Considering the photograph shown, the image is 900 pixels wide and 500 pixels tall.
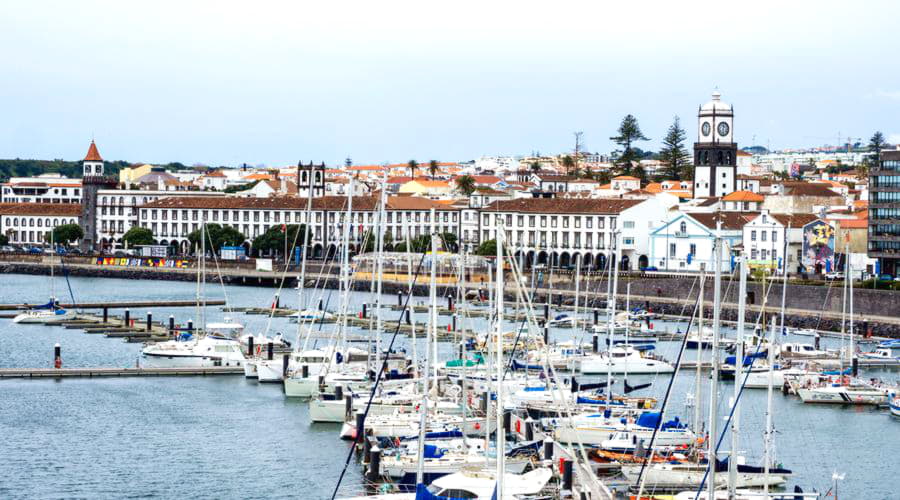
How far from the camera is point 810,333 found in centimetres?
5497

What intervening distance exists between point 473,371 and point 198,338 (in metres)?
10.3

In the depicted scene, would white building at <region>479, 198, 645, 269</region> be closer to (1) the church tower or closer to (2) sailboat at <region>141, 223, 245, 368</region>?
(1) the church tower

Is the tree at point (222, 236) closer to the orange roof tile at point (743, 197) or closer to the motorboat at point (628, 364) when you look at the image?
the orange roof tile at point (743, 197)

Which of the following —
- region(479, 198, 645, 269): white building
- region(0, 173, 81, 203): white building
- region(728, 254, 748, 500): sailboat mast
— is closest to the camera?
region(728, 254, 748, 500): sailboat mast

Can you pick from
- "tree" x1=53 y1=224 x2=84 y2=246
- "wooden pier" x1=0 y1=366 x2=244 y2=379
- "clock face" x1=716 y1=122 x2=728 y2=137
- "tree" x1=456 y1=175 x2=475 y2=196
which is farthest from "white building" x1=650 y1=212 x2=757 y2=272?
"tree" x1=53 y1=224 x2=84 y2=246

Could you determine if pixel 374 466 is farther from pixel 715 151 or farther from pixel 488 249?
pixel 715 151

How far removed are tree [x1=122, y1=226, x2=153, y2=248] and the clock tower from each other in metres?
38.2

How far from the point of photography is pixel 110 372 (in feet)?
137

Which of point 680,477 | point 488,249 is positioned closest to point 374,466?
point 680,477

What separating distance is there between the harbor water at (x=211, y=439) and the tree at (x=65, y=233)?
2443 inches

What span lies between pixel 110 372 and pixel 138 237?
6199cm

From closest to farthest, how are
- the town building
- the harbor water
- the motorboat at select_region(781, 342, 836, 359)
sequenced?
1. the harbor water
2. the motorboat at select_region(781, 342, 836, 359)
3. the town building

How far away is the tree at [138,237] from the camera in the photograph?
336ft

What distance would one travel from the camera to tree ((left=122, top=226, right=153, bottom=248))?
102500 mm
